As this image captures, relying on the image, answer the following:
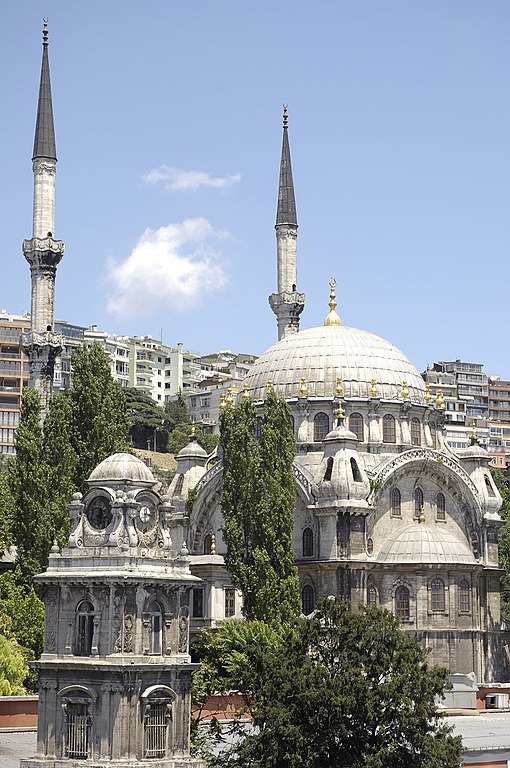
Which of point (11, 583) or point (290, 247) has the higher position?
point (290, 247)

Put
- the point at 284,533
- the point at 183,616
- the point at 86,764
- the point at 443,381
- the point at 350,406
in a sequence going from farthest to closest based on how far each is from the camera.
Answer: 1. the point at 443,381
2. the point at 350,406
3. the point at 284,533
4. the point at 183,616
5. the point at 86,764

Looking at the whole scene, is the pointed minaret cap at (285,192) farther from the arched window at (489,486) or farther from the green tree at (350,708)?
the green tree at (350,708)

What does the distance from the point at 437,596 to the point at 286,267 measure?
2047 cm

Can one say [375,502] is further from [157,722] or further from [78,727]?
[78,727]

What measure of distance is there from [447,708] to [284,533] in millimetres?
8103

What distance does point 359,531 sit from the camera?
52656 mm

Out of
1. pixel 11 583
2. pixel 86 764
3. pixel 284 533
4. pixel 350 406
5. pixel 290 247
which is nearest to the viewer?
pixel 86 764

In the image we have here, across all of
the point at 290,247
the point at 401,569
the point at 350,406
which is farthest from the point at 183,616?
the point at 290,247

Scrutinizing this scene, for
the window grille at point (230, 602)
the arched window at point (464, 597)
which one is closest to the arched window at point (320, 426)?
the window grille at point (230, 602)

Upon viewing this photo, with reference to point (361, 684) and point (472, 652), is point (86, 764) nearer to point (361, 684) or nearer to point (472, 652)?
point (361, 684)

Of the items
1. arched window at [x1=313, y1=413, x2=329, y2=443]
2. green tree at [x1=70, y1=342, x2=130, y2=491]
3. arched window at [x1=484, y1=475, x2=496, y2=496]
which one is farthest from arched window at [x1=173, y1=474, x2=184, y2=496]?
arched window at [x1=484, y1=475, x2=496, y2=496]

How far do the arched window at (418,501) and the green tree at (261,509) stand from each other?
828cm

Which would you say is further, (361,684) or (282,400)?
(282,400)

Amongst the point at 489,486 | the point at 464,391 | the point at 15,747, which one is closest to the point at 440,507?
the point at 489,486
